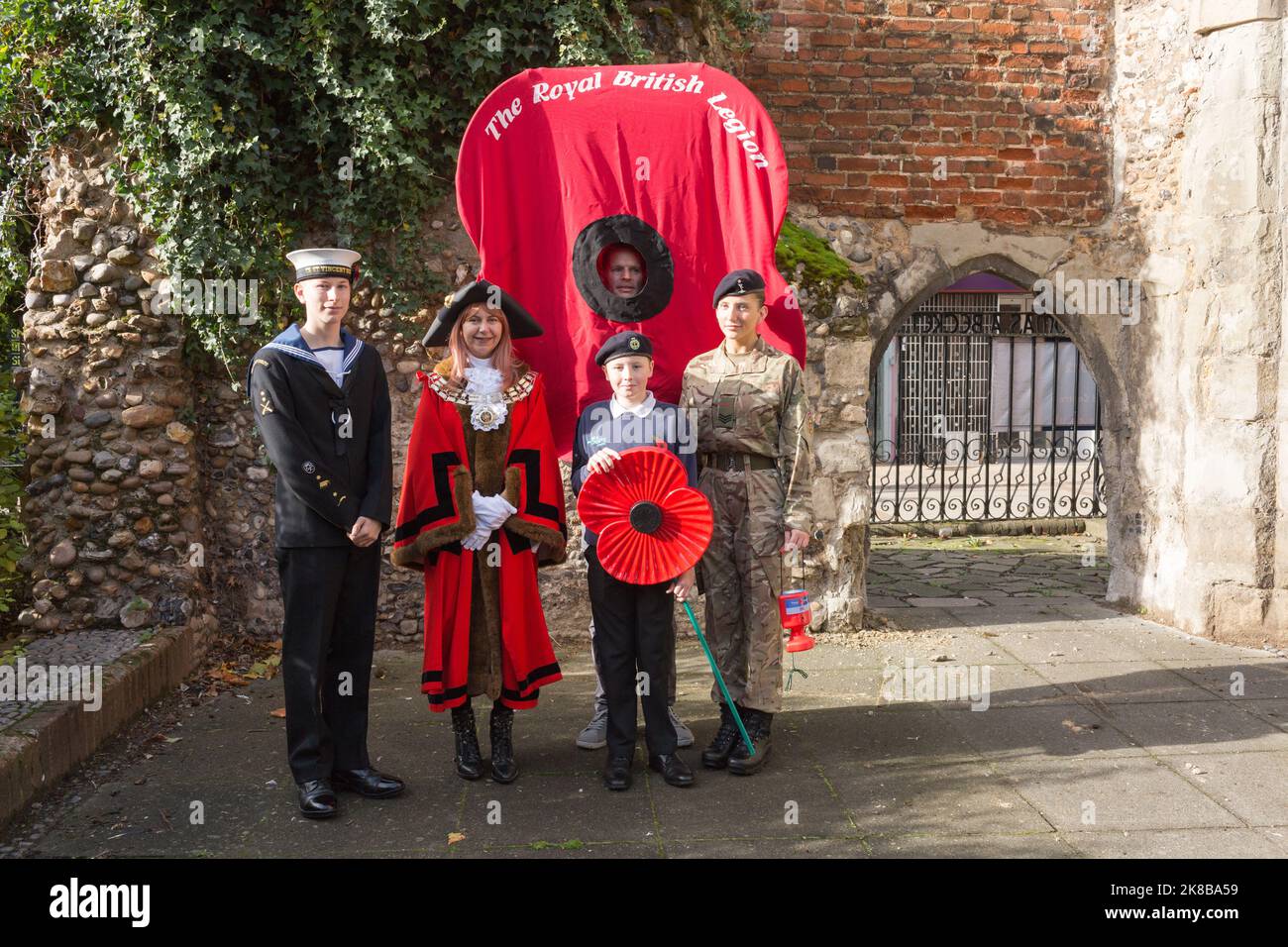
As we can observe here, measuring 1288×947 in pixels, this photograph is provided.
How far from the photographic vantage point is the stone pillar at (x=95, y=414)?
18.2 ft

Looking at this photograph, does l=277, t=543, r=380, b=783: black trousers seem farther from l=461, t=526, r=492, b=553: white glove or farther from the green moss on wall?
the green moss on wall

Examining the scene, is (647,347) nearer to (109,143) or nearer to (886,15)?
(109,143)

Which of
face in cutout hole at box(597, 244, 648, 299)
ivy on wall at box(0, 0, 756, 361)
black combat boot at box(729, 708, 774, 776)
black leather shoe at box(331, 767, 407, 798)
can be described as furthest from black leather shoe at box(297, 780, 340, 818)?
ivy on wall at box(0, 0, 756, 361)

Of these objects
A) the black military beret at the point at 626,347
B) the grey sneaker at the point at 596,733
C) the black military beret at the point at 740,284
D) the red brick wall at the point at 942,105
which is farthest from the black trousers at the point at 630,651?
the red brick wall at the point at 942,105

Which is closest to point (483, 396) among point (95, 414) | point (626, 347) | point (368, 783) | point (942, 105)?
point (626, 347)

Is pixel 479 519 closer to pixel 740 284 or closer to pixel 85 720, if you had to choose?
pixel 740 284

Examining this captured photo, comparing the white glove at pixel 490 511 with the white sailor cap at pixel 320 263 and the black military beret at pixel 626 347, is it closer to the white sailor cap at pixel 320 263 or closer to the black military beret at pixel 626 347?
the black military beret at pixel 626 347

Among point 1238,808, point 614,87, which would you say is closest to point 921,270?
point 614,87

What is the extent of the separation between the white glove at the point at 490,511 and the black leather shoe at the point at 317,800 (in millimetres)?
1121

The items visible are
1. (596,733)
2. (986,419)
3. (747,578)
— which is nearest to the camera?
(747,578)

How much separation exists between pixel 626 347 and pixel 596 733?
67.0 inches

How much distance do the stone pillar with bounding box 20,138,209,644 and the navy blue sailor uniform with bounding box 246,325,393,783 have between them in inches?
77.0

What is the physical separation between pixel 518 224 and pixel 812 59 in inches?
116

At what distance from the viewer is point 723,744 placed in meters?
4.40
